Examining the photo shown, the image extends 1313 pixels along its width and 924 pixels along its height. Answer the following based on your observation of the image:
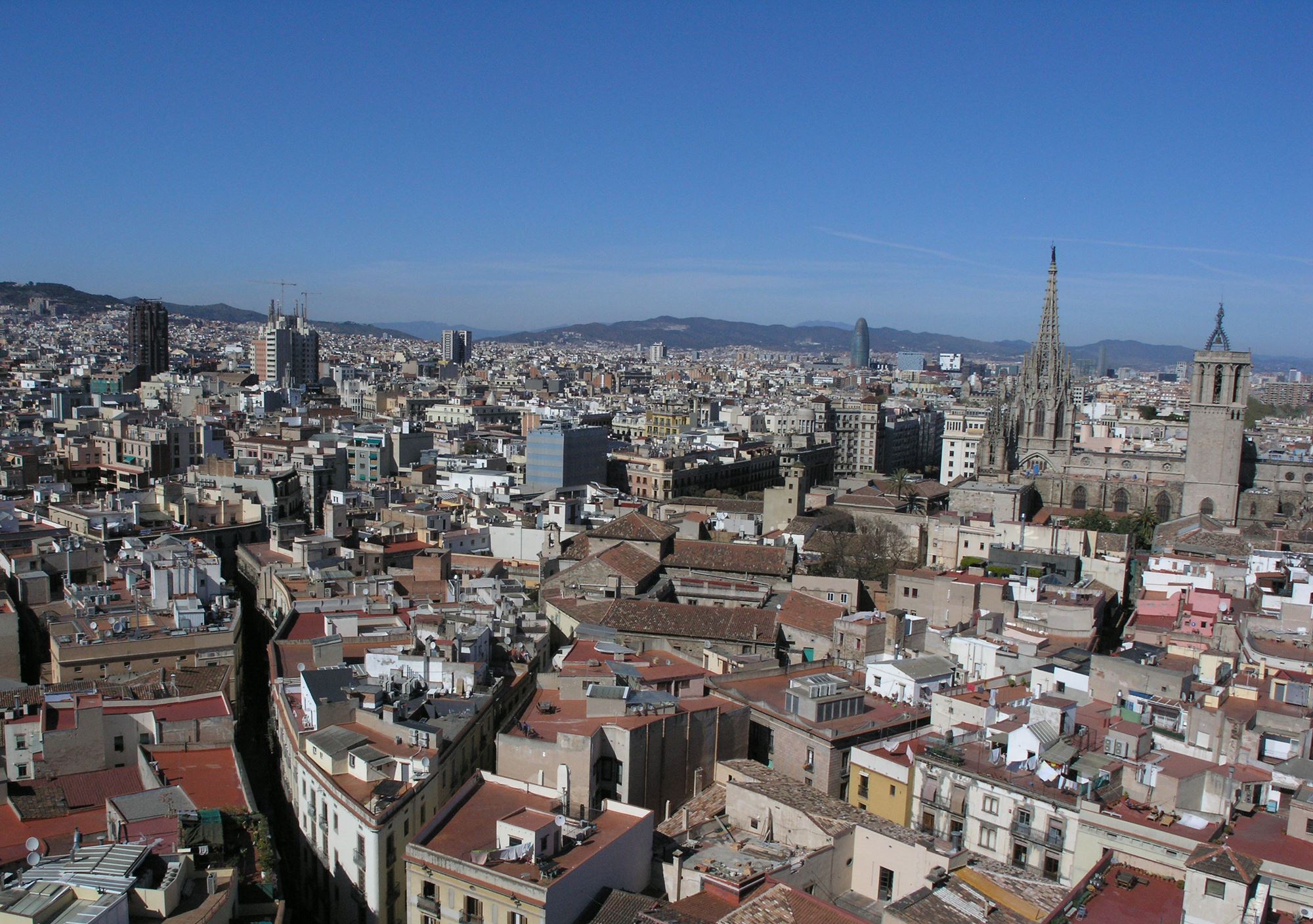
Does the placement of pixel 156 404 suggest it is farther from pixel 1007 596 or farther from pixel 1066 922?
pixel 1066 922

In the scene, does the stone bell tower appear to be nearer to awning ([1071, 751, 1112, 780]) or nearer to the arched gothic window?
the arched gothic window

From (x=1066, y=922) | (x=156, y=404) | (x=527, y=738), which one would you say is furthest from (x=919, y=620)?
(x=156, y=404)

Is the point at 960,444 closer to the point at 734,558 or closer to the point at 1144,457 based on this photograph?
the point at 1144,457

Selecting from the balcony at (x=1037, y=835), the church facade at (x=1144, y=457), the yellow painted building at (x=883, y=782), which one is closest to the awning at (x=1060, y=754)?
the balcony at (x=1037, y=835)

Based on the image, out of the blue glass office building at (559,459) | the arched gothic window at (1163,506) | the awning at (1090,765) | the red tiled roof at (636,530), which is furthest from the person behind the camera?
the arched gothic window at (1163,506)

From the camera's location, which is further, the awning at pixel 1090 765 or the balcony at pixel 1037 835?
the awning at pixel 1090 765

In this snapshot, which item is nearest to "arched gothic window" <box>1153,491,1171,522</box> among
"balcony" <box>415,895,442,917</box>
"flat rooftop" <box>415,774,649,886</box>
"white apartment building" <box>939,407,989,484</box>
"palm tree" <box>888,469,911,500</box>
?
"palm tree" <box>888,469,911,500</box>

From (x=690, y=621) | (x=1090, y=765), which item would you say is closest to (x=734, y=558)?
(x=690, y=621)

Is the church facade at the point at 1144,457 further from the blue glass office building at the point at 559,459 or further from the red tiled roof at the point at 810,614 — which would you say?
the red tiled roof at the point at 810,614
